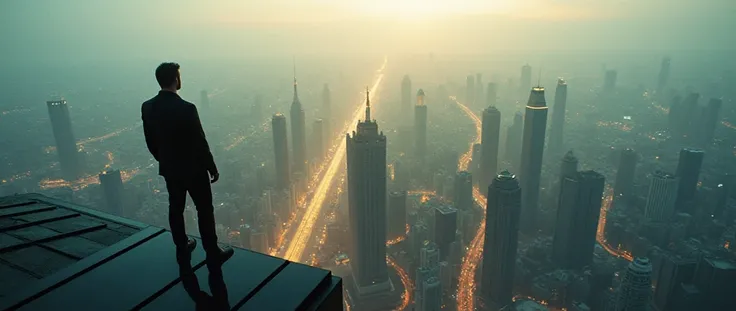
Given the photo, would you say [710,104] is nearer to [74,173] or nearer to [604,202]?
[604,202]

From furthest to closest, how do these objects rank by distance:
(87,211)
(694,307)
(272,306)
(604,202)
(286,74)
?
(286,74), (604,202), (694,307), (87,211), (272,306)

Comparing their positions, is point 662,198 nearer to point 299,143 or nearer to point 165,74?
point 299,143

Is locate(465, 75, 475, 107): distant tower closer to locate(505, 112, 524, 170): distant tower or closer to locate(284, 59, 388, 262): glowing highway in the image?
locate(505, 112, 524, 170): distant tower

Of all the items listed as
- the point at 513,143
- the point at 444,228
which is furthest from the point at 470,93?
the point at 444,228

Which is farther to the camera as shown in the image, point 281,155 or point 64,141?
point 64,141

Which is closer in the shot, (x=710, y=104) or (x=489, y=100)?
(x=710, y=104)

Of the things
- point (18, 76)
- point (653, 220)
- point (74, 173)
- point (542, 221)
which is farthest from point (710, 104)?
point (18, 76)

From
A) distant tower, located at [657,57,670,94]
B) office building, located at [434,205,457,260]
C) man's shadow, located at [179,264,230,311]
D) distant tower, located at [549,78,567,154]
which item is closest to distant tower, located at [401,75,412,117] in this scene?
distant tower, located at [549,78,567,154]

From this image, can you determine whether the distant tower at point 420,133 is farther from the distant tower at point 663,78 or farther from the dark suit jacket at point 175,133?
the distant tower at point 663,78
